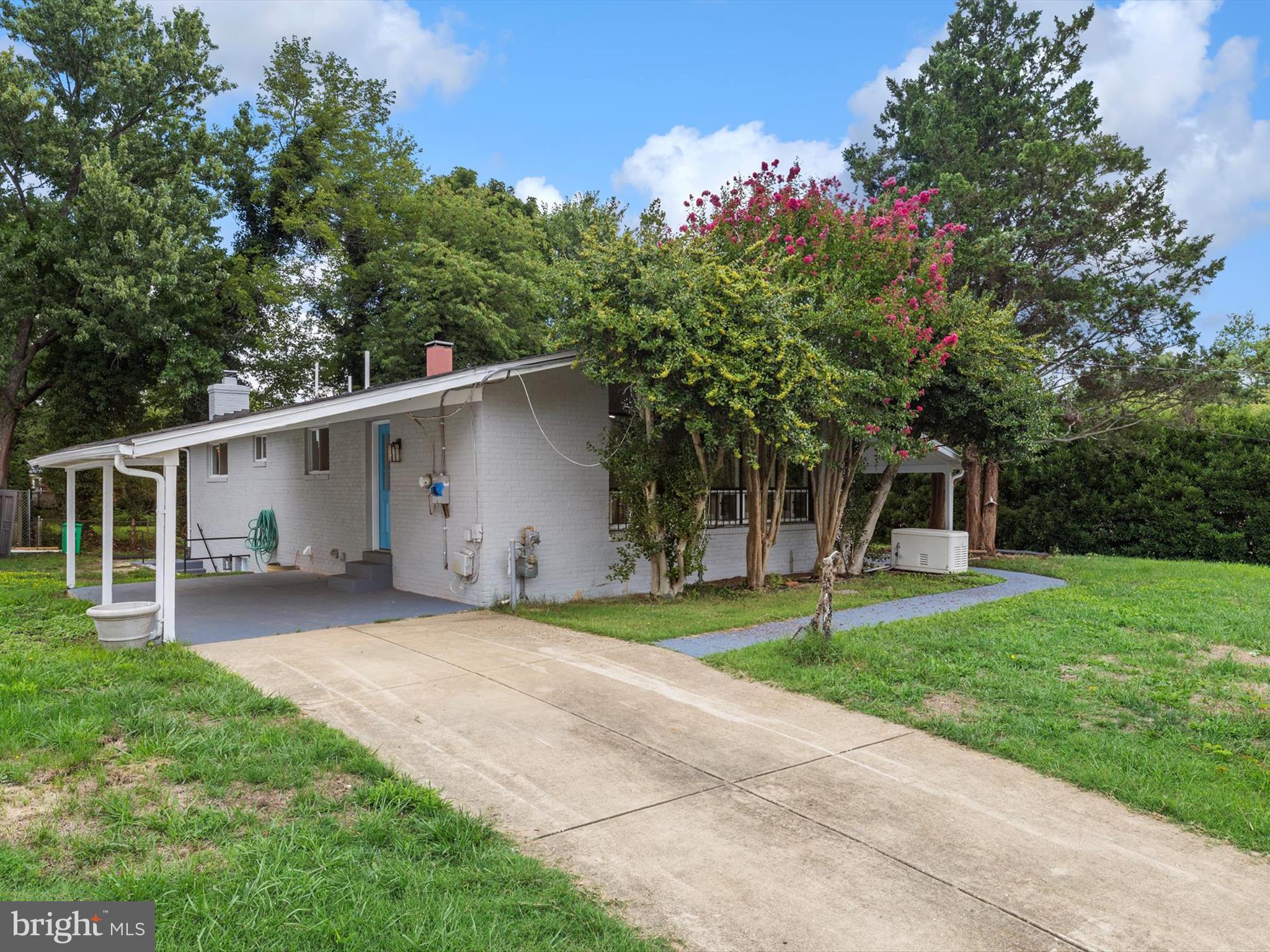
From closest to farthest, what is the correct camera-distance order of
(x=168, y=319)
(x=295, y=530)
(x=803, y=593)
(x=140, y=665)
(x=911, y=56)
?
1. (x=140, y=665)
2. (x=803, y=593)
3. (x=295, y=530)
4. (x=168, y=319)
5. (x=911, y=56)

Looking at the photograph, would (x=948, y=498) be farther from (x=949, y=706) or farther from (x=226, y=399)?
(x=226, y=399)

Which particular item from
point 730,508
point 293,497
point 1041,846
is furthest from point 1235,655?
point 293,497

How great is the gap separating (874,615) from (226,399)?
12648 mm

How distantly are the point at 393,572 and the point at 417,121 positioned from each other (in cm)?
1793

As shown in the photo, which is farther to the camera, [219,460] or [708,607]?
[219,460]

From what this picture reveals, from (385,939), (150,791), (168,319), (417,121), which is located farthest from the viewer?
(417,121)

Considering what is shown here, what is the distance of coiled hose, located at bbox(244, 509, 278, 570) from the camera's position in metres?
14.5

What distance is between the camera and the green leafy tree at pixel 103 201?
14797mm

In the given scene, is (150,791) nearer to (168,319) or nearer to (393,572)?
(393,572)

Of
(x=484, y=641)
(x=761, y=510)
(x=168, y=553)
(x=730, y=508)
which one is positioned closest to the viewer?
(x=168, y=553)

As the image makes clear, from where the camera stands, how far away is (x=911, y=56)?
17500 millimetres

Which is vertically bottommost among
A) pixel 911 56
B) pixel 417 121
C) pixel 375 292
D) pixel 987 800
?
pixel 987 800

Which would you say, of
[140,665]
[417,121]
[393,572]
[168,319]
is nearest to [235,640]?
[140,665]

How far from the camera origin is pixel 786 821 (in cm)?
362
